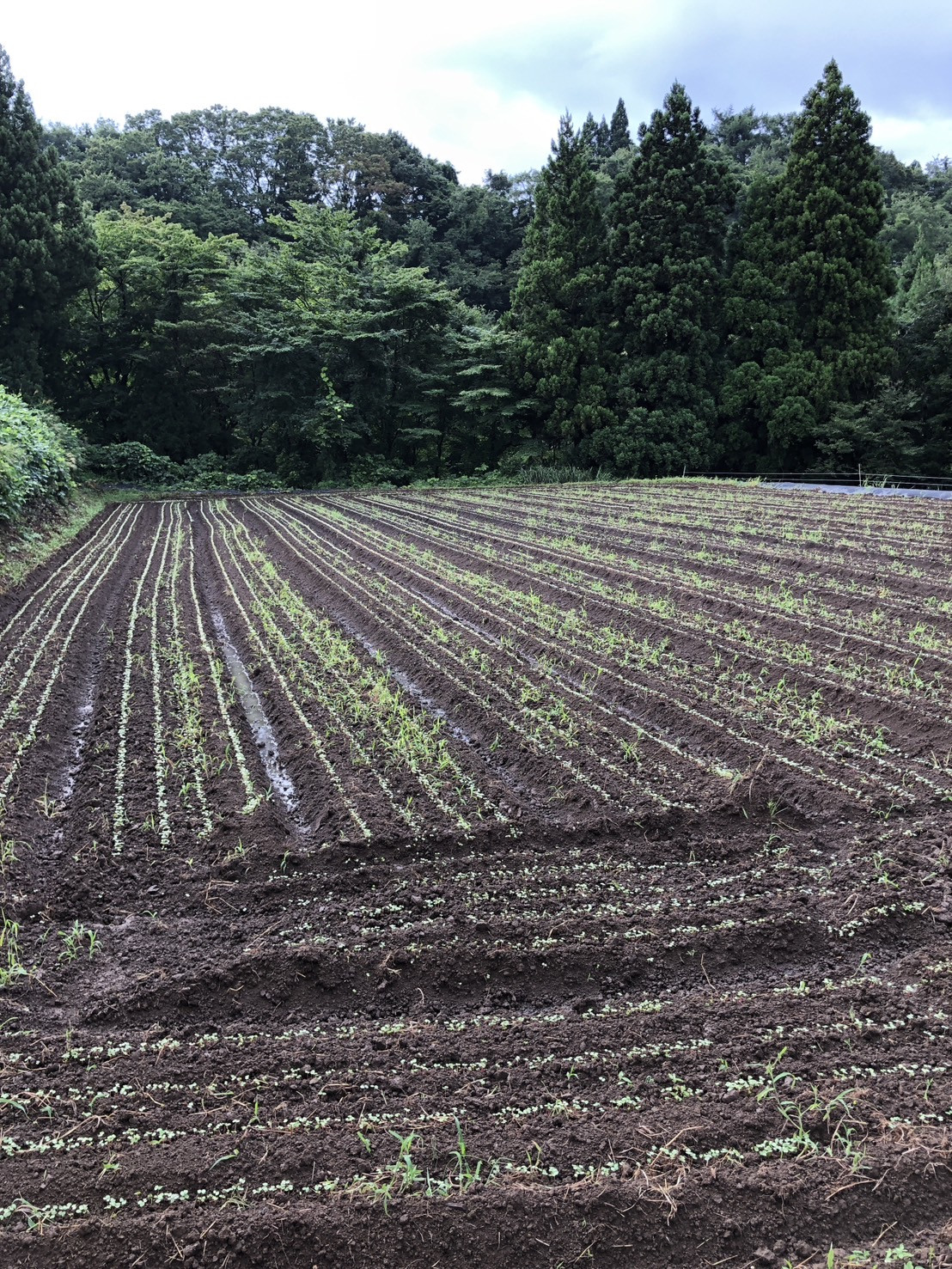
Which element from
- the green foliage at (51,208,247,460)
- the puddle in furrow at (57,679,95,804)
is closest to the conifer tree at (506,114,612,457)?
the green foliage at (51,208,247,460)

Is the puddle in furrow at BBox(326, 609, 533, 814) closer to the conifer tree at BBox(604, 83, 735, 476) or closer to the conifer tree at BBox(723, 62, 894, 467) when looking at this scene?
the conifer tree at BBox(604, 83, 735, 476)

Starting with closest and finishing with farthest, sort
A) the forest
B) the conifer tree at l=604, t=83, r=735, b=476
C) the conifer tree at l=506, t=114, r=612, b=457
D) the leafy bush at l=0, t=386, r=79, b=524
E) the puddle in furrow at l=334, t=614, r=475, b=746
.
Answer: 1. the puddle in furrow at l=334, t=614, r=475, b=746
2. the leafy bush at l=0, t=386, r=79, b=524
3. the forest
4. the conifer tree at l=604, t=83, r=735, b=476
5. the conifer tree at l=506, t=114, r=612, b=457

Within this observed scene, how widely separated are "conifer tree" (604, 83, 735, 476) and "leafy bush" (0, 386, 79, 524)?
1326cm

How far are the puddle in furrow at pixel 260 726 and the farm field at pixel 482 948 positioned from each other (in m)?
0.03

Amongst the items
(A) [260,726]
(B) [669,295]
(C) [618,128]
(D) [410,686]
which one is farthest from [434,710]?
(C) [618,128]

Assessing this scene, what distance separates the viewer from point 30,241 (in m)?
17.7

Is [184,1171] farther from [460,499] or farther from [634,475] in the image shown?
[634,475]

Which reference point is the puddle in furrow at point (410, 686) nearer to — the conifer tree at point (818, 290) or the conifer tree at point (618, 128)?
the conifer tree at point (818, 290)

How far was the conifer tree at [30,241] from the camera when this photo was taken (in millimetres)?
17516

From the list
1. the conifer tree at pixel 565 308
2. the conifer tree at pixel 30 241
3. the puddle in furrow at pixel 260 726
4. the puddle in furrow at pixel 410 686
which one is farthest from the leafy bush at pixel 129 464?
the puddle in furrow at pixel 410 686

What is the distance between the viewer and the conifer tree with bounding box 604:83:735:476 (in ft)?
→ 66.3

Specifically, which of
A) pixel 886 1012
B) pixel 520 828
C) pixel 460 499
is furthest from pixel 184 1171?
pixel 460 499

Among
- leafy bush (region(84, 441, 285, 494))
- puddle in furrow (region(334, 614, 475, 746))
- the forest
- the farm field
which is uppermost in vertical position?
the forest

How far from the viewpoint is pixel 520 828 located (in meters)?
3.67
